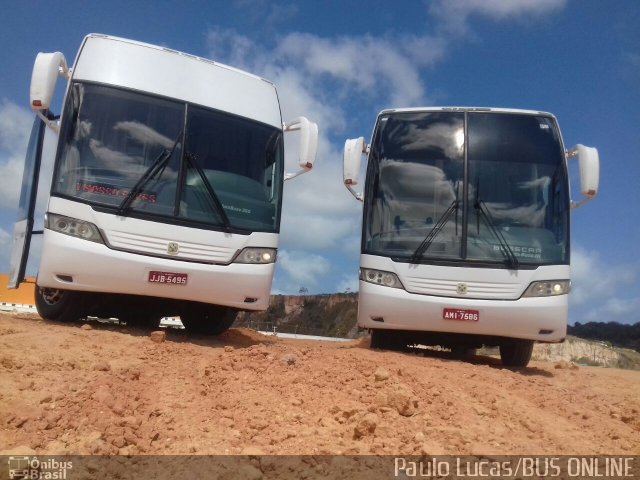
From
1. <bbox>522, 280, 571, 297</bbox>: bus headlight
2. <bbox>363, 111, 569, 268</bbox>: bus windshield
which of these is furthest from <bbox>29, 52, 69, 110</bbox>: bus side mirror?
<bbox>522, 280, 571, 297</bbox>: bus headlight

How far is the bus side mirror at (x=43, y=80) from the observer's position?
23.5 ft

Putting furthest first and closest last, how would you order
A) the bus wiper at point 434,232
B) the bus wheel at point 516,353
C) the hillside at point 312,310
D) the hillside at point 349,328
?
1. the hillside at point 312,310
2. the hillside at point 349,328
3. the bus wheel at point 516,353
4. the bus wiper at point 434,232

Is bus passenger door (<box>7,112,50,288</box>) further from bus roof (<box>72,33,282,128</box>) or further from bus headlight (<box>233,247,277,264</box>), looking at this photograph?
bus headlight (<box>233,247,277,264</box>)

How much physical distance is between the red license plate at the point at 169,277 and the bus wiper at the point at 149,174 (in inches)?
30.7

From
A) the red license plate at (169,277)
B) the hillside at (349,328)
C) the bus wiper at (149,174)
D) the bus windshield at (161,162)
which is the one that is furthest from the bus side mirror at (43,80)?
the hillside at (349,328)

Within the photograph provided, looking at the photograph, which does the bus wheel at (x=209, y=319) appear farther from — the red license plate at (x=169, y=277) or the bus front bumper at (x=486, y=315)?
the bus front bumper at (x=486, y=315)

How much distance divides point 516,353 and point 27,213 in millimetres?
6643

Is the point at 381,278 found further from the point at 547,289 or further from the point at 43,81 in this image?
the point at 43,81

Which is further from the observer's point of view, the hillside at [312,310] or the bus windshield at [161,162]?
the hillside at [312,310]

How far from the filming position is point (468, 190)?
844cm

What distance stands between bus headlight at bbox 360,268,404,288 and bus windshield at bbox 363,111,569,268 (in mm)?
252

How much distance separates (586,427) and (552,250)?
11.5 ft

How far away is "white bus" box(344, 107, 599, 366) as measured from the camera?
799 centimetres

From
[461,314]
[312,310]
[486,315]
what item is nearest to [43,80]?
[461,314]
